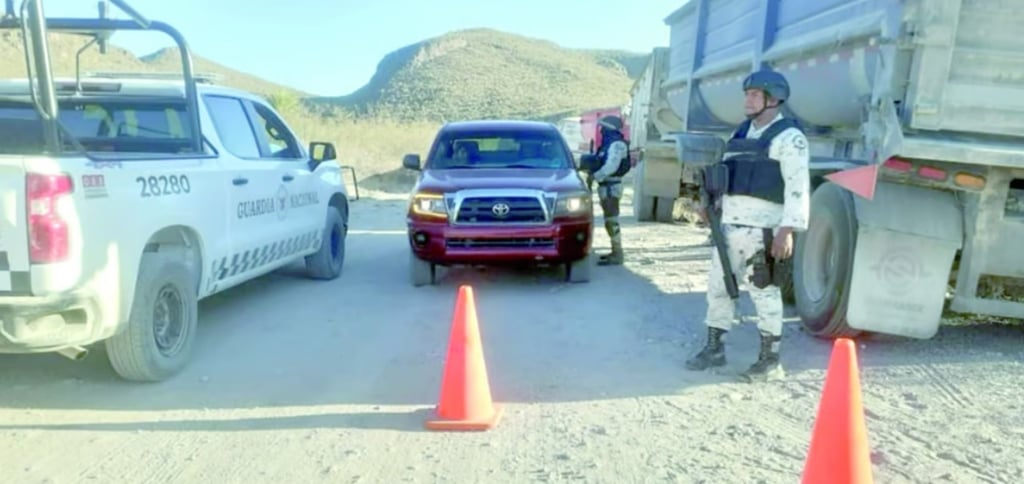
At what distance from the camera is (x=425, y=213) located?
7.49 metres

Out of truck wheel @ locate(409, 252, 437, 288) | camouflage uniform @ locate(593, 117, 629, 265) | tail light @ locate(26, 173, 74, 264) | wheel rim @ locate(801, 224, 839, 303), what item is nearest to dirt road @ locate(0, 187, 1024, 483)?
wheel rim @ locate(801, 224, 839, 303)

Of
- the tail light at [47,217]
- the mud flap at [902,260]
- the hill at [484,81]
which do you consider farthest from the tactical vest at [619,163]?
the hill at [484,81]

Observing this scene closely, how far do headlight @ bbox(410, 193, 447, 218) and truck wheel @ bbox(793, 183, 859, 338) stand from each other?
2995 mm

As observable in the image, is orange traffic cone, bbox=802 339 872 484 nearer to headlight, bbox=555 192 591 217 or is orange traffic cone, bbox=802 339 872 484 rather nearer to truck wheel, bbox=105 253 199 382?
truck wheel, bbox=105 253 199 382

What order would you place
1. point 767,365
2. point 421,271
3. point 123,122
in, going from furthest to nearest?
point 421,271, point 123,122, point 767,365

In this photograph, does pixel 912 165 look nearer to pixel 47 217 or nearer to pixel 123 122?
pixel 47 217

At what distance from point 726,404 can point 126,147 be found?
432 cm

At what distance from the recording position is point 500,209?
24.3 feet

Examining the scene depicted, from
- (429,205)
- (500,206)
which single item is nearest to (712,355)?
(500,206)

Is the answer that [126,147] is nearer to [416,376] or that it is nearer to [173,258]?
[173,258]

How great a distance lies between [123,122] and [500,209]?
3.06 meters

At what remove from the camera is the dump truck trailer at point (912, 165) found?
4.59m

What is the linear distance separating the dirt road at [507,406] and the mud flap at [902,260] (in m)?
0.29

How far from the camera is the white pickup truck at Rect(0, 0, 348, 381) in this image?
381 centimetres
